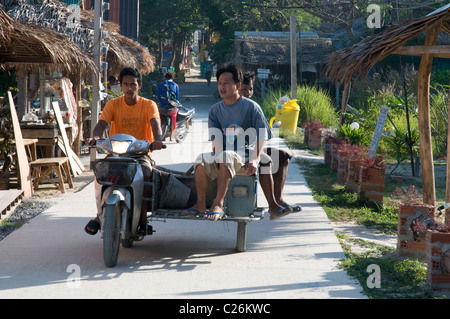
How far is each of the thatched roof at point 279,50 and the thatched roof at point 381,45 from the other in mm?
23195

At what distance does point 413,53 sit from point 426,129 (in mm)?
992

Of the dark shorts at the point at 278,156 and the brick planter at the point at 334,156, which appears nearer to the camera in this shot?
the dark shorts at the point at 278,156

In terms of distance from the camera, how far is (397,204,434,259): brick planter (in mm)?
6062

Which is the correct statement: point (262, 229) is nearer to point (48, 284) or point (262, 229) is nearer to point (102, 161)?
point (102, 161)

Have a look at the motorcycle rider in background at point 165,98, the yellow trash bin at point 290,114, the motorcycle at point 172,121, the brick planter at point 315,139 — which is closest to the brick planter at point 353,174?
the brick planter at point 315,139

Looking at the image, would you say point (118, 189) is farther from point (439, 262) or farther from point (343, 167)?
point (343, 167)

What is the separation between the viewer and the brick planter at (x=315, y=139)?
15659 mm

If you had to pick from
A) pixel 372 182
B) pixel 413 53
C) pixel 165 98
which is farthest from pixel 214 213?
pixel 165 98

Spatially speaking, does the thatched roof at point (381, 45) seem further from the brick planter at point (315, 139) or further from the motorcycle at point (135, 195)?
the brick planter at point (315, 139)

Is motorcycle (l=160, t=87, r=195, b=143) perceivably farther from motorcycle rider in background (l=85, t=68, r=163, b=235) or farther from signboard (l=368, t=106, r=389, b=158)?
motorcycle rider in background (l=85, t=68, r=163, b=235)

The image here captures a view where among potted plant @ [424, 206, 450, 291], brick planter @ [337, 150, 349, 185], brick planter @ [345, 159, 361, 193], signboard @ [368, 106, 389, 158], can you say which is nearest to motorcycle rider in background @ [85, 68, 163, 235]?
potted plant @ [424, 206, 450, 291]

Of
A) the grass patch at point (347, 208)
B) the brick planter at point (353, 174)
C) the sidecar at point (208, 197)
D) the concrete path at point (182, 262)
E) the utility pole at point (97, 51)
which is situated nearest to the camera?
the concrete path at point (182, 262)
